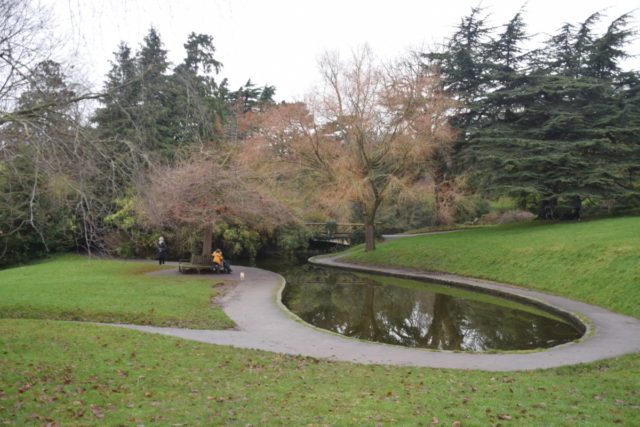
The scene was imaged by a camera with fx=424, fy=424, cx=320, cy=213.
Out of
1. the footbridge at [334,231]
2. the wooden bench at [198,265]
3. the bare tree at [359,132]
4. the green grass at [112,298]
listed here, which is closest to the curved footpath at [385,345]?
the green grass at [112,298]

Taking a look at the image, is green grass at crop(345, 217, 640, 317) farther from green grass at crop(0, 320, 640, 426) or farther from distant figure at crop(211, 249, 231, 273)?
distant figure at crop(211, 249, 231, 273)

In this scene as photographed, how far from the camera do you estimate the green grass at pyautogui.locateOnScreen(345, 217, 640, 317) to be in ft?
51.5

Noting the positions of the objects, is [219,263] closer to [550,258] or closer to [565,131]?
[550,258]

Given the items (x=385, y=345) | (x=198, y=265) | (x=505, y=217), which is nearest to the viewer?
(x=385, y=345)

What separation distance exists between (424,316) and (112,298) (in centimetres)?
1124

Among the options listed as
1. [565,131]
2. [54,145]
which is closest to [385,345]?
[54,145]

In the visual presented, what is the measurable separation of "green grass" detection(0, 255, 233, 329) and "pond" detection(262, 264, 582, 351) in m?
3.97

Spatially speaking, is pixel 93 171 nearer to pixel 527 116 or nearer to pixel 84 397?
pixel 84 397

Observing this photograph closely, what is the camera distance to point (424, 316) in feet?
52.4

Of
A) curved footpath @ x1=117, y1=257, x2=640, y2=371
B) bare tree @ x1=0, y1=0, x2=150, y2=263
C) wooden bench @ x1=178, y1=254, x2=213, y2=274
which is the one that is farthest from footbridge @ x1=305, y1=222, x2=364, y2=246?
bare tree @ x1=0, y1=0, x2=150, y2=263

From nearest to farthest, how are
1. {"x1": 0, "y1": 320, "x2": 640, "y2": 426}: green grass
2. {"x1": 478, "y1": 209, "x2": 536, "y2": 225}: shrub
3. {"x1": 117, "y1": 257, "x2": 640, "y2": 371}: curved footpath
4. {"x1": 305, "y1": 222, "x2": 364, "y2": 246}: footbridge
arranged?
{"x1": 0, "y1": 320, "x2": 640, "y2": 426}: green grass → {"x1": 117, "y1": 257, "x2": 640, "y2": 371}: curved footpath → {"x1": 478, "y1": 209, "x2": 536, "y2": 225}: shrub → {"x1": 305, "y1": 222, "x2": 364, "y2": 246}: footbridge

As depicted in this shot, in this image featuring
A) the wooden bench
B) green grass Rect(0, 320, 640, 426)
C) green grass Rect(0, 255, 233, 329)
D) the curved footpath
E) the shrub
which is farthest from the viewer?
the shrub

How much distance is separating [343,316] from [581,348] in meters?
8.08

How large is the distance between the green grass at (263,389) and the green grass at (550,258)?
7.76m
